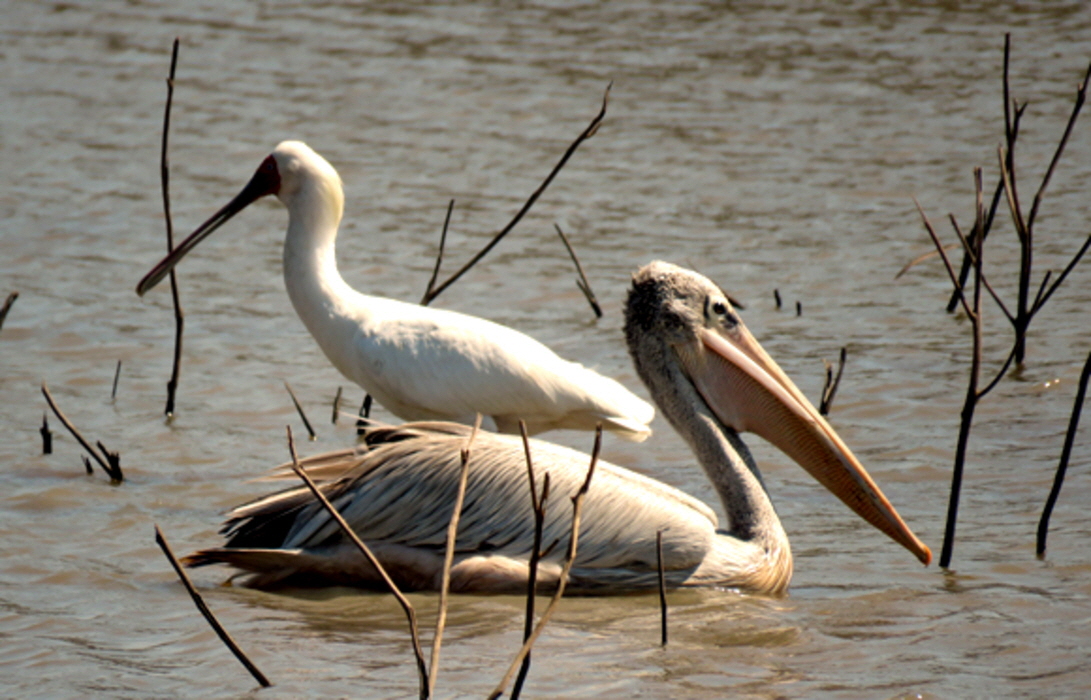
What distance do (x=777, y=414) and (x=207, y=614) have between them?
227 centimetres

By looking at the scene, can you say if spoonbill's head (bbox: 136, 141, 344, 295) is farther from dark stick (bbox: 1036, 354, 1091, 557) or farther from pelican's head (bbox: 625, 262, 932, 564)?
dark stick (bbox: 1036, 354, 1091, 557)

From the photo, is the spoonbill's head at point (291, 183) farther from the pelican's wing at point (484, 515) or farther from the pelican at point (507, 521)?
the pelican's wing at point (484, 515)

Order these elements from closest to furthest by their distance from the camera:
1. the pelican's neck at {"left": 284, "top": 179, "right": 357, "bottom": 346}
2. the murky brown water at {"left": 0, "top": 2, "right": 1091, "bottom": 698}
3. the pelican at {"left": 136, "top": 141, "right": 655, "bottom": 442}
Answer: the murky brown water at {"left": 0, "top": 2, "right": 1091, "bottom": 698}
the pelican at {"left": 136, "top": 141, "right": 655, "bottom": 442}
the pelican's neck at {"left": 284, "top": 179, "right": 357, "bottom": 346}

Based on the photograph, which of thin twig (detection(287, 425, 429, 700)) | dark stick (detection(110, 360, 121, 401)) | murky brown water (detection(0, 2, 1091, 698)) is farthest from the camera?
dark stick (detection(110, 360, 121, 401))

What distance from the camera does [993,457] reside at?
5812mm

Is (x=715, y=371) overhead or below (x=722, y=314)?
below

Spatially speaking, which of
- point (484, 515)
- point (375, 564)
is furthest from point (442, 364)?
point (375, 564)

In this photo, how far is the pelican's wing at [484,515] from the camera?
173 inches

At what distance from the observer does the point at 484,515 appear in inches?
174

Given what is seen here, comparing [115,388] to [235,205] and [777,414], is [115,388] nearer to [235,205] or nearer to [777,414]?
[235,205]

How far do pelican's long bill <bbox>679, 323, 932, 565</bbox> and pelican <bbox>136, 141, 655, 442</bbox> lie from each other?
1.99ft

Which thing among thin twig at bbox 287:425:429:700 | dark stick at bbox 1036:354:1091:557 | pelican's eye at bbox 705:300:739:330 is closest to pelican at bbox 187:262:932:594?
pelican's eye at bbox 705:300:739:330

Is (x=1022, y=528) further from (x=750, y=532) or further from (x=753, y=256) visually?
(x=753, y=256)

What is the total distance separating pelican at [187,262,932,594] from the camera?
439cm
